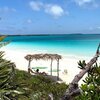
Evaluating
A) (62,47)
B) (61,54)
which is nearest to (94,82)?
(61,54)

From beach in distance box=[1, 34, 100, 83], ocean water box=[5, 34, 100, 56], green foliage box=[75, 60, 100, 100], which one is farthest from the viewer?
ocean water box=[5, 34, 100, 56]

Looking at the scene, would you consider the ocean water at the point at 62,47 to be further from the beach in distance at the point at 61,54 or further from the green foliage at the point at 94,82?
the green foliage at the point at 94,82

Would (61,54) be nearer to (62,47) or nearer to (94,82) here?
(62,47)

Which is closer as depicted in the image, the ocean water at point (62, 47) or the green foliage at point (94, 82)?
the green foliage at point (94, 82)

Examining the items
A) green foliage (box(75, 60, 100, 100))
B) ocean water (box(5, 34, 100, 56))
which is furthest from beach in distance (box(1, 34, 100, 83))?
green foliage (box(75, 60, 100, 100))

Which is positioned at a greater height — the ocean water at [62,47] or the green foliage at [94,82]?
the green foliage at [94,82]

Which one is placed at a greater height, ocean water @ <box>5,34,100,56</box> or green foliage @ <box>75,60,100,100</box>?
green foliage @ <box>75,60,100,100</box>

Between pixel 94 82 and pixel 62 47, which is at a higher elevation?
pixel 94 82

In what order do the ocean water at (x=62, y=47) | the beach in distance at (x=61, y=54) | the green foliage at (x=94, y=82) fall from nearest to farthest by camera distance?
1. the green foliage at (x=94, y=82)
2. the beach in distance at (x=61, y=54)
3. the ocean water at (x=62, y=47)

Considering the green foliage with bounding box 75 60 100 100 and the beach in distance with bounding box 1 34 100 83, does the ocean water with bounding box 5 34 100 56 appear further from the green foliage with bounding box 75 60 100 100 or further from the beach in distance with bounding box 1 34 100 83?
the green foliage with bounding box 75 60 100 100

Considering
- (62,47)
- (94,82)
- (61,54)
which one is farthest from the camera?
(62,47)

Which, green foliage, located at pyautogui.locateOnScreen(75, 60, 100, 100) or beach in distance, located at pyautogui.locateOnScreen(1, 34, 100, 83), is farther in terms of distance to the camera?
beach in distance, located at pyautogui.locateOnScreen(1, 34, 100, 83)

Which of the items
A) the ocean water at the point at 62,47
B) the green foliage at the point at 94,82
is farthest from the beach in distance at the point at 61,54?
the green foliage at the point at 94,82

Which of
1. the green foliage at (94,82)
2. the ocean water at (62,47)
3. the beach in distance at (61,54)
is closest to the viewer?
the green foliage at (94,82)
